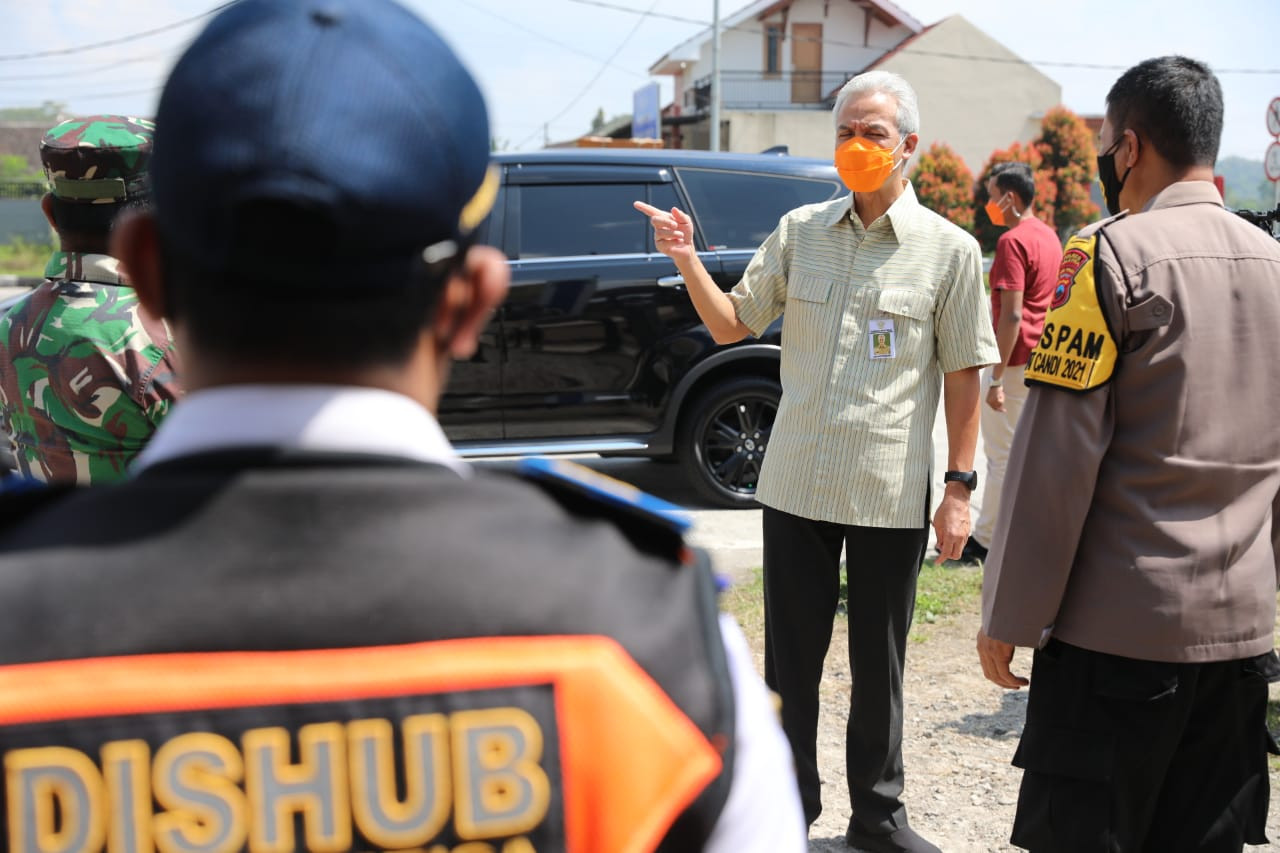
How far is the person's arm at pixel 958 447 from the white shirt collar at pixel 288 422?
2.57 m

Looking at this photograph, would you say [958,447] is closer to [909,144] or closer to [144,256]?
[909,144]

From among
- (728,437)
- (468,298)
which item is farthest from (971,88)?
(468,298)

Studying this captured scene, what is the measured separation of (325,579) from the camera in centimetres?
77

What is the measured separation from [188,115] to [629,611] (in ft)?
1.51

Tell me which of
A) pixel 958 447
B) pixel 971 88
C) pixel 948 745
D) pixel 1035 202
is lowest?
pixel 948 745

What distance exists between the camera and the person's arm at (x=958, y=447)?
3205 mm

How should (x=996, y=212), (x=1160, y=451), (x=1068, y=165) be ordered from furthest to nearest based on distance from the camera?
1. (x=1068, y=165)
2. (x=996, y=212)
3. (x=1160, y=451)

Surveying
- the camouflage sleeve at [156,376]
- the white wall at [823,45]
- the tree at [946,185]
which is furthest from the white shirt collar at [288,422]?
the white wall at [823,45]

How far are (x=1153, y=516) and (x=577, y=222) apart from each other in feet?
16.3

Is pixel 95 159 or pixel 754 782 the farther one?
pixel 95 159

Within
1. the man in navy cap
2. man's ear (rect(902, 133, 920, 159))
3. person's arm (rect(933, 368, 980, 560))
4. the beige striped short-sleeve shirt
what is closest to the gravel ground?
person's arm (rect(933, 368, 980, 560))

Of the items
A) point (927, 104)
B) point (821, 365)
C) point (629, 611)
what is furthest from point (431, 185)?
point (927, 104)

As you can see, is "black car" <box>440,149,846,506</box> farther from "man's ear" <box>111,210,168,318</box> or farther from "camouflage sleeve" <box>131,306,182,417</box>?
"man's ear" <box>111,210,168,318</box>

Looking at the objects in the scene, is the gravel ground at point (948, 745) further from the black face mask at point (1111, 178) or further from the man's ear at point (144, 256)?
the man's ear at point (144, 256)
